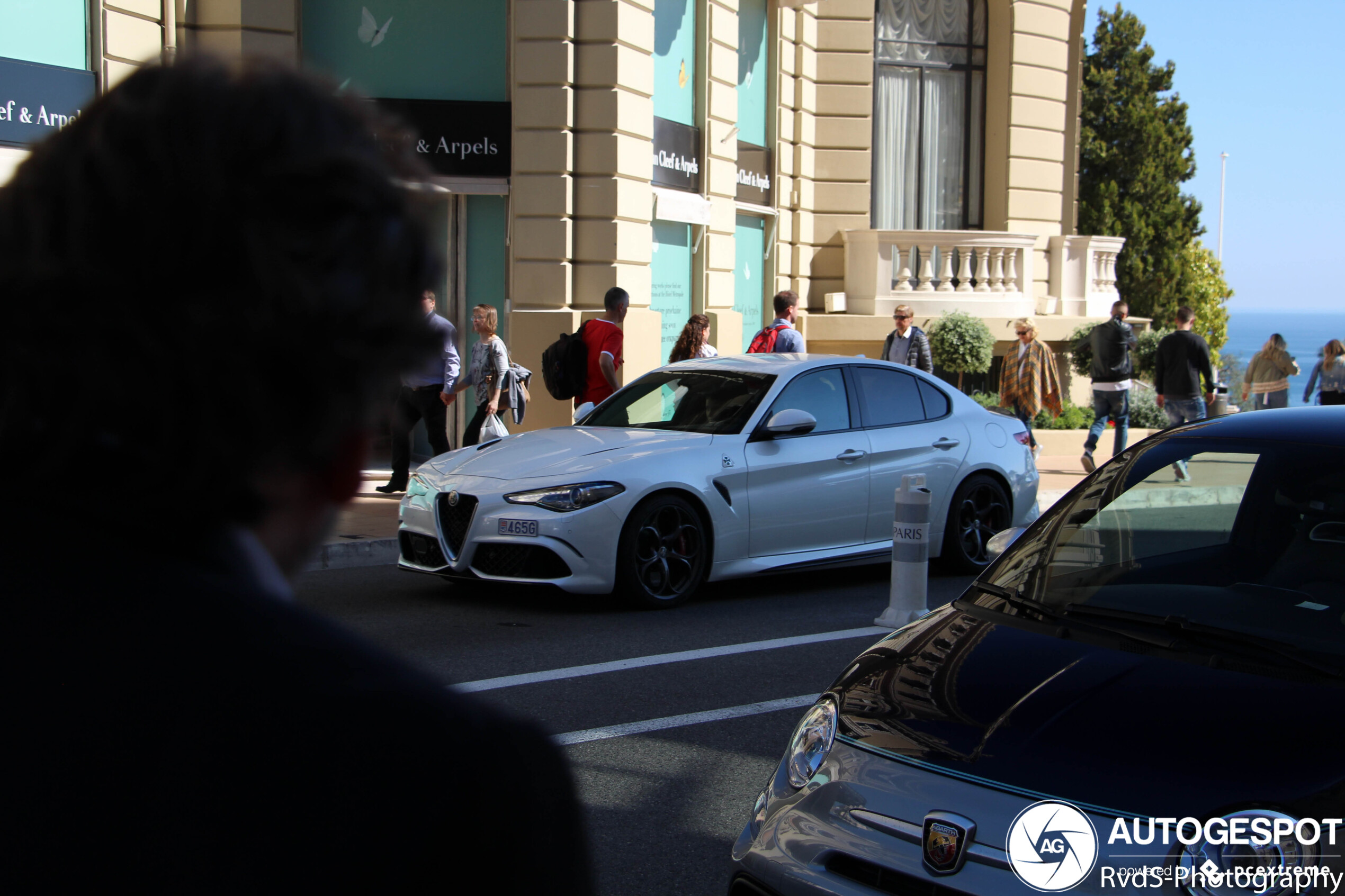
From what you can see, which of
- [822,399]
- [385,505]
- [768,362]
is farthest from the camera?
[385,505]

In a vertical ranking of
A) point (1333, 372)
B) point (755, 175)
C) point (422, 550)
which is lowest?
point (422, 550)

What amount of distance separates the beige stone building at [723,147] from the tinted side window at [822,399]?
4096 millimetres

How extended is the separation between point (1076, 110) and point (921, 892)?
23.4m

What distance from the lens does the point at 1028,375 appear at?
15617mm

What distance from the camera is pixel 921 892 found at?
2.78 meters

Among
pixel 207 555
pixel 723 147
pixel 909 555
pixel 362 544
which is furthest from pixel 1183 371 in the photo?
pixel 207 555

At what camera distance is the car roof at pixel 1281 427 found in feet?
13.1

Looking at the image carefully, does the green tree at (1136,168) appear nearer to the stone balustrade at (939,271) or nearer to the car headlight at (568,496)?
the stone balustrade at (939,271)

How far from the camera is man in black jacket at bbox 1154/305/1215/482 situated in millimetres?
14484

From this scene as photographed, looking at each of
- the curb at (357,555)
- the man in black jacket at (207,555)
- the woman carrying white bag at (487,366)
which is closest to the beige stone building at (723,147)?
the woman carrying white bag at (487,366)

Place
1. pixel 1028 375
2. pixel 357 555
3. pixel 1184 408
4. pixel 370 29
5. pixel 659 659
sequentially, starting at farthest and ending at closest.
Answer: pixel 1028 375, pixel 1184 408, pixel 370 29, pixel 357 555, pixel 659 659

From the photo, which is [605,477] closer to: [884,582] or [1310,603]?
[884,582]

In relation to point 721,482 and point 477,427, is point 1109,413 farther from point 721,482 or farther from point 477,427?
point 721,482

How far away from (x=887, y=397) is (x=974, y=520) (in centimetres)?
117
